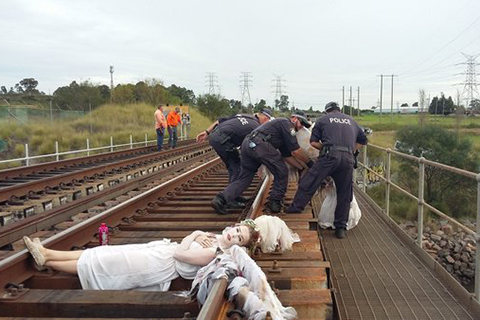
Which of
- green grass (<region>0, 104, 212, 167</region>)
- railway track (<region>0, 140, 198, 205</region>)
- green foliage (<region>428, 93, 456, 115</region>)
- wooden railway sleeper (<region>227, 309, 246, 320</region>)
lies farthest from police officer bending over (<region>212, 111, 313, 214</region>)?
green foliage (<region>428, 93, 456, 115</region>)

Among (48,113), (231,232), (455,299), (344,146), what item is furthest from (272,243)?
(48,113)

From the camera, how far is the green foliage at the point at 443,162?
2102 cm

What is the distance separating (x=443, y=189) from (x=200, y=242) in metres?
20.2

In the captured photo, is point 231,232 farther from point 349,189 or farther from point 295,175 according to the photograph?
point 295,175

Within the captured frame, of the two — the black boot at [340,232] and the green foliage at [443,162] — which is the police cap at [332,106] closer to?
the black boot at [340,232]

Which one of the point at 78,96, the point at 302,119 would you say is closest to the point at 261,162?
the point at 302,119

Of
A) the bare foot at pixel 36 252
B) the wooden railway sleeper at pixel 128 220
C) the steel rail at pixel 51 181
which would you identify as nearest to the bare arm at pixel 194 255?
the bare foot at pixel 36 252

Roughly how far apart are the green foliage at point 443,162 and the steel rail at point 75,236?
17261mm

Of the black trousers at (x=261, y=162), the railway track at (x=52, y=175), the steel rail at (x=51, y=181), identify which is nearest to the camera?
the black trousers at (x=261, y=162)

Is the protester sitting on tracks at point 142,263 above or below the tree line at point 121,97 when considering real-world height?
below

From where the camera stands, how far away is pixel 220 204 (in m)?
6.00

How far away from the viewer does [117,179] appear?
36.3 feet

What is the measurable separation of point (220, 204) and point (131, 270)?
8.68ft

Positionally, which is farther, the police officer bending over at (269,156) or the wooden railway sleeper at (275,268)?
the police officer bending over at (269,156)
